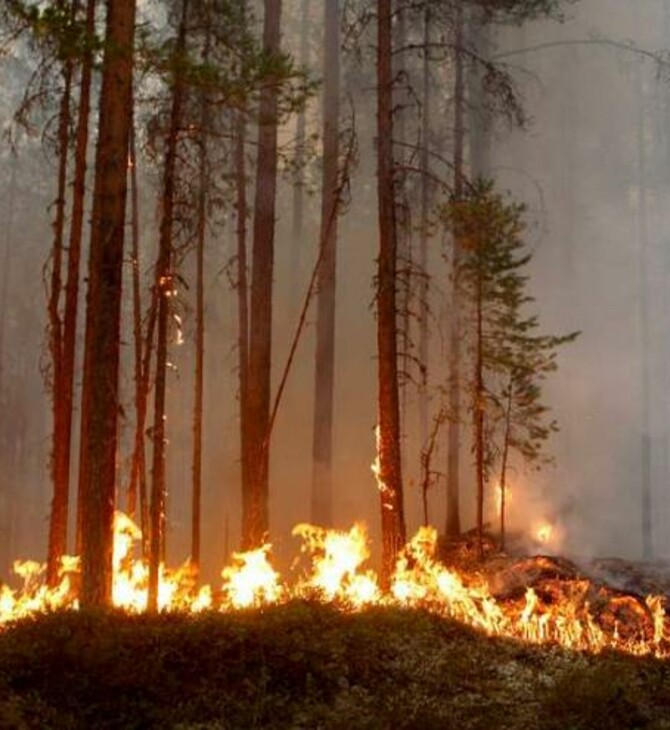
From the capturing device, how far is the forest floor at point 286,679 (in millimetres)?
5812

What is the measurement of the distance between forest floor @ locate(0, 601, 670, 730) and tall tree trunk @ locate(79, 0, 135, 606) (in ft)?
4.71

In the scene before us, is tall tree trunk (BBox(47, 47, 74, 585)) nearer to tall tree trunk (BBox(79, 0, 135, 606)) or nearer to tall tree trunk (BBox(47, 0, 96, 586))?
tall tree trunk (BBox(47, 0, 96, 586))

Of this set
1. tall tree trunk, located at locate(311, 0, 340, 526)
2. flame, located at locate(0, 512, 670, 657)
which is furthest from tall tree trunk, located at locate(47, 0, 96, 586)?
tall tree trunk, located at locate(311, 0, 340, 526)

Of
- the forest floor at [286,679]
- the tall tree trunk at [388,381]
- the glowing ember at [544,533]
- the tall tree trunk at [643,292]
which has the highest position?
the tall tree trunk at [643,292]

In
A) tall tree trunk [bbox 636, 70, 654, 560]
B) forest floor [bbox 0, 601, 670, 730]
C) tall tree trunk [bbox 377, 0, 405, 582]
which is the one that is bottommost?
forest floor [bbox 0, 601, 670, 730]

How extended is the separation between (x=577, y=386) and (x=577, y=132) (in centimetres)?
1110

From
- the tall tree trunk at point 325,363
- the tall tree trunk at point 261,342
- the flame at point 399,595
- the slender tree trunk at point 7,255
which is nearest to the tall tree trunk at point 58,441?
the flame at point 399,595

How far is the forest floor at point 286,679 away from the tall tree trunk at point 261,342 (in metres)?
5.47

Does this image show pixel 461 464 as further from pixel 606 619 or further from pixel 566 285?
pixel 606 619

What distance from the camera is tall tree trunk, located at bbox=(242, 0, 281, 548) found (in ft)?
43.4

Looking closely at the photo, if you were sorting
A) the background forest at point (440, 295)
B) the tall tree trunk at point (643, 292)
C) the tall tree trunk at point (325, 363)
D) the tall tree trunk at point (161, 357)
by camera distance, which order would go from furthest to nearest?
the tall tree trunk at point (643, 292)
the background forest at point (440, 295)
the tall tree trunk at point (325, 363)
the tall tree trunk at point (161, 357)

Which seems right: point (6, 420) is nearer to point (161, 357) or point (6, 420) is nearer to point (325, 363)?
point (325, 363)

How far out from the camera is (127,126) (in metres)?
8.98

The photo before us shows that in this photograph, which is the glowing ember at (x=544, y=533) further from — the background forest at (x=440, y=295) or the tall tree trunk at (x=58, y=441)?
the tall tree trunk at (x=58, y=441)
